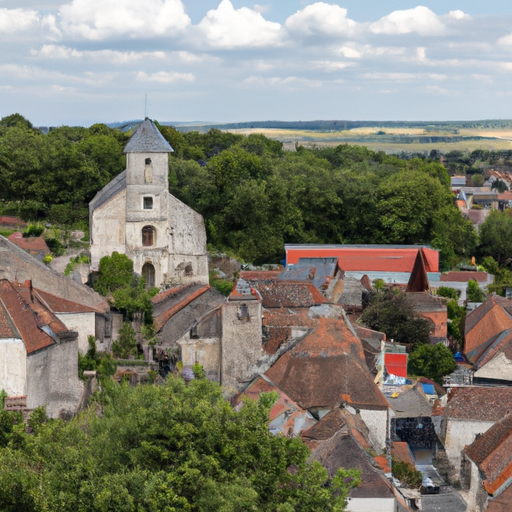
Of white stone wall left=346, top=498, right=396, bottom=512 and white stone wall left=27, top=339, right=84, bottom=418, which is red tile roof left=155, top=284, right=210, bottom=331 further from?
white stone wall left=346, top=498, right=396, bottom=512

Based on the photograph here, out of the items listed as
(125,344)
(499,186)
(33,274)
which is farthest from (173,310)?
(499,186)

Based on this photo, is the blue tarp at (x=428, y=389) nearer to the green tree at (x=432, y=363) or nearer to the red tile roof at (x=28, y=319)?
the green tree at (x=432, y=363)

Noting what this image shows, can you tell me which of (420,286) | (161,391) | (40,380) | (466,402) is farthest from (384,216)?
(161,391)

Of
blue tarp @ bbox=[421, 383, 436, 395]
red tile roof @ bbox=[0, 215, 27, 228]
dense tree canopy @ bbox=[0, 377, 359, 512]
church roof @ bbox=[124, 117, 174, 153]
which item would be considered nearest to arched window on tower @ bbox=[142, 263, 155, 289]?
church roof @ bbox=[124, 117, 174, 153]

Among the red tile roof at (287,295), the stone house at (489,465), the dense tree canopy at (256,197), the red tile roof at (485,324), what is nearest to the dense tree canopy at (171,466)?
the stone house at (489,465)

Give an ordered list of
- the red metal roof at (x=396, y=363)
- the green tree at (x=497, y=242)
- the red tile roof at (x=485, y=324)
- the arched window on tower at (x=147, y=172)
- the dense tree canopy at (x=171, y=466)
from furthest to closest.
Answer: the green tree at (x=497, y=242) < the arched window on tower at (x=147, y=172) < the red tile roof at (x=485, y=324) < the red metal roof at (x=396, y=363) < the dense tree canopy at (x=171, y=466)
